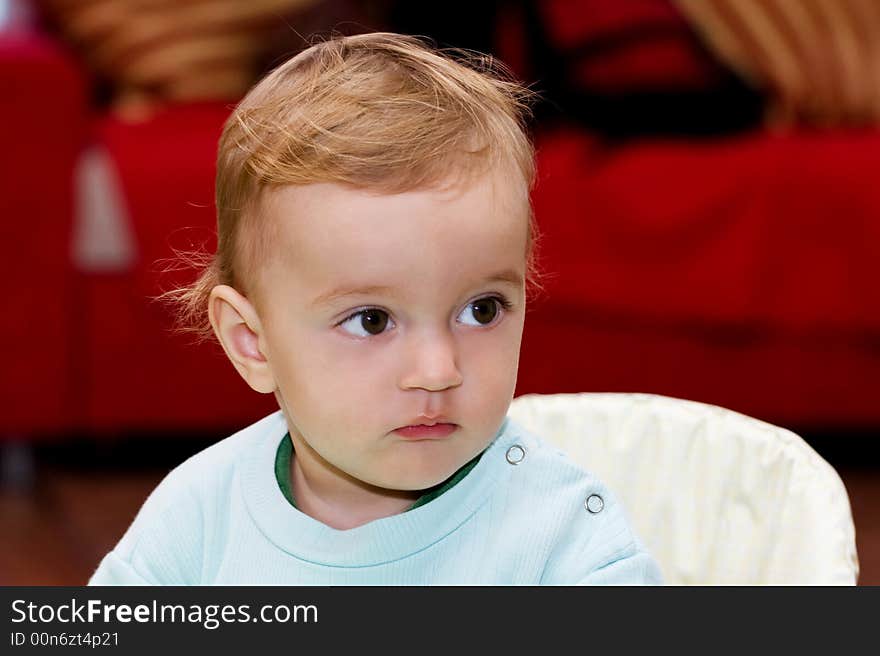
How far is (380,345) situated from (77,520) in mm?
1354

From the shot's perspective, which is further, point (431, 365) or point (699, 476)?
point (699, 476)

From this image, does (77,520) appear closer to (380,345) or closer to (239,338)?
(239,338)

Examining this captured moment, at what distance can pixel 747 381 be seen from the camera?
2135 mm

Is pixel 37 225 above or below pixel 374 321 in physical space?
above

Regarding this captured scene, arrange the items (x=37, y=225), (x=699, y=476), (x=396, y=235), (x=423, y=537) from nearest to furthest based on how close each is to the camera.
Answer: (x=396, y=235) → (x=423, y=537) → (x=699, y=476) → (x=37, y=225)

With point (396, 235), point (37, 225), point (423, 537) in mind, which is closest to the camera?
point (396, 235)

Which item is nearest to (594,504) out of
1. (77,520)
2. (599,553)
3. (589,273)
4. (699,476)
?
(599,553)

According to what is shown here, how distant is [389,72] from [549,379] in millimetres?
1305

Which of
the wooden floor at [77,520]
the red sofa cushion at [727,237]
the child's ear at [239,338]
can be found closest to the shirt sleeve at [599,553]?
the child's ear at [239,338]

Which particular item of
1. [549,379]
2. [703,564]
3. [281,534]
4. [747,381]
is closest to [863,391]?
[747,381]

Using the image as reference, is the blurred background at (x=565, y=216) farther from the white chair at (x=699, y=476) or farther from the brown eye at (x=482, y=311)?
the brown eye at (x=482, y=311)

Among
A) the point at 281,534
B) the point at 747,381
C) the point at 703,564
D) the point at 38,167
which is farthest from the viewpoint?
the point at 747,381

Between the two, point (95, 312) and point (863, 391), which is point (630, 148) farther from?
point (95, 312)

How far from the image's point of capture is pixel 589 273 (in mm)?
2070
